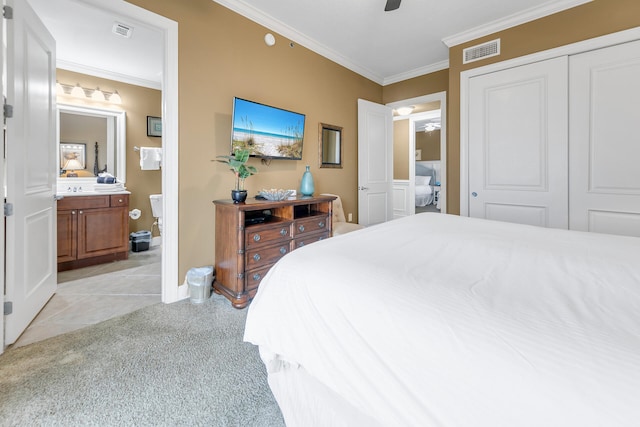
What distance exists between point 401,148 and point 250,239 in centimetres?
541

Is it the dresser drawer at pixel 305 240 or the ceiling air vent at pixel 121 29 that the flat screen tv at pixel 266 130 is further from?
the ceiling air vent at pixel 121 29

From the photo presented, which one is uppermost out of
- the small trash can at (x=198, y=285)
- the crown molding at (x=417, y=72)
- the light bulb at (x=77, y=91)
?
the crown molding at (x=417, y=72)

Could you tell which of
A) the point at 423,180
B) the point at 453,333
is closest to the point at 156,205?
the point at 453,333

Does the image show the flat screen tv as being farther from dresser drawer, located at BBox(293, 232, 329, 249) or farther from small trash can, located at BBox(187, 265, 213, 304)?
→ small trash can, located at BBox(187, 265, 213, 304)

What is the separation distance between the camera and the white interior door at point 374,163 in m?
4.20

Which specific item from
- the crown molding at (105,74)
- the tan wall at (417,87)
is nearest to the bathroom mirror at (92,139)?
the crown molding at (105,74)

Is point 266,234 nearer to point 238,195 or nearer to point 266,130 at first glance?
point 238,195

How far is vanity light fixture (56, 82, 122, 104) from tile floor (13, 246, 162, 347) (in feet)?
7.57

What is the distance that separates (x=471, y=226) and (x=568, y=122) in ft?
6.64

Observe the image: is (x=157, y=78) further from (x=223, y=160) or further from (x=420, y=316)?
(x=420, y=316)

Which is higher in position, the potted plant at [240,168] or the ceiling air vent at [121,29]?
the ceiling air vent at [121,29]

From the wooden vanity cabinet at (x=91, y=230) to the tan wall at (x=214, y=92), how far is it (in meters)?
1.72

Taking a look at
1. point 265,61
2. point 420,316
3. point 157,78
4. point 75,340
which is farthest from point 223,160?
point 157,78

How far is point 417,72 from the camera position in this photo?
4250 mm
